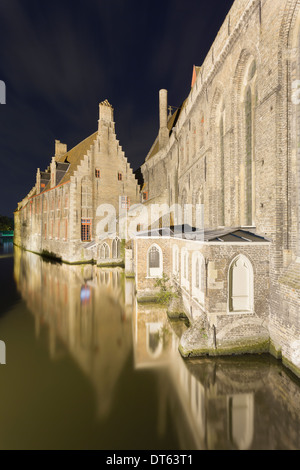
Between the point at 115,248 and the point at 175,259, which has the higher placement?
the point at 175,259

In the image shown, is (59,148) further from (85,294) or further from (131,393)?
(131,393)

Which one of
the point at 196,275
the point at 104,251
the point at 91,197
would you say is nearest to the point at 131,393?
the point at 196,275

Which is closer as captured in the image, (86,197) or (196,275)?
(196,275)

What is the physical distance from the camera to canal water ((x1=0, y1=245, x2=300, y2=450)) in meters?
4.70

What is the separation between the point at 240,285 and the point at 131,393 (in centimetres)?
476

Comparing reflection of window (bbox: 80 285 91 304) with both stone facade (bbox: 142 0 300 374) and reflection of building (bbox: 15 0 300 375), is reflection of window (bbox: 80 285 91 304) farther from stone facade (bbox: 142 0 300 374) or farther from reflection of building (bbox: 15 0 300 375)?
stone facade (bbox: 142 0 300 374)

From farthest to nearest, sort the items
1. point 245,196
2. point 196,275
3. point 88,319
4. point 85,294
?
point 85,294, point 88,319, point 245,196, point 196,275

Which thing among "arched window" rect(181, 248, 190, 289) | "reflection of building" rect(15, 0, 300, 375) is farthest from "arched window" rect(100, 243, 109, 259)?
"arched window" rect(181, 248, 190, 289)

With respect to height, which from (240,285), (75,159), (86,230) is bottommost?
(240,285)

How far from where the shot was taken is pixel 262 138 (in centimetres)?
849

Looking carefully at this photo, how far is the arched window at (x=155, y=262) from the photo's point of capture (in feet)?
45.0

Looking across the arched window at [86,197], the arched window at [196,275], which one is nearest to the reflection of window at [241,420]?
the arched window at [196,275]

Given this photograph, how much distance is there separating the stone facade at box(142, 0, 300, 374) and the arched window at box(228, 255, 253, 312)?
69 centimetres

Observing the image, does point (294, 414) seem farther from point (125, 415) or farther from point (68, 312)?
point (68, 312)
